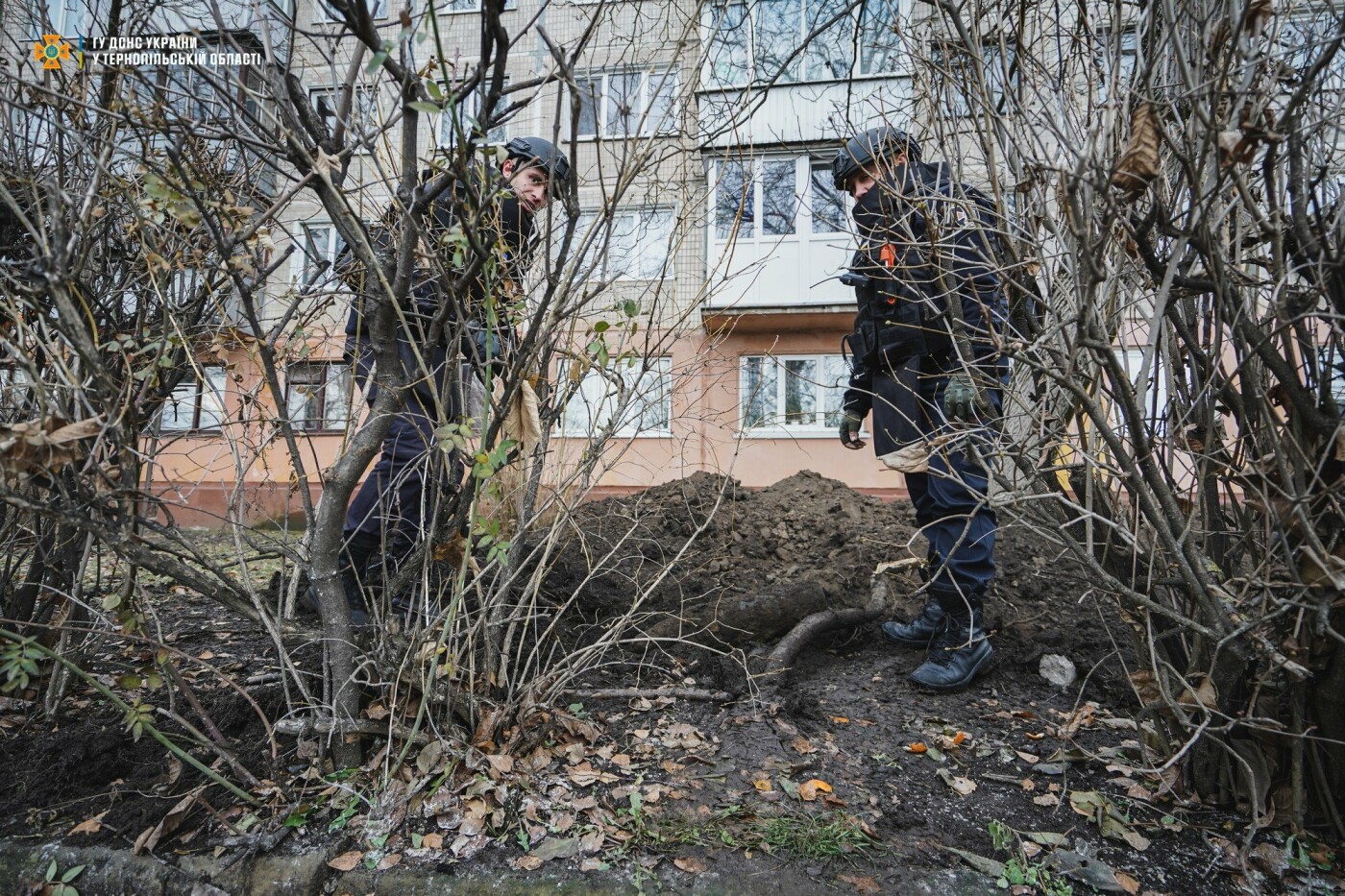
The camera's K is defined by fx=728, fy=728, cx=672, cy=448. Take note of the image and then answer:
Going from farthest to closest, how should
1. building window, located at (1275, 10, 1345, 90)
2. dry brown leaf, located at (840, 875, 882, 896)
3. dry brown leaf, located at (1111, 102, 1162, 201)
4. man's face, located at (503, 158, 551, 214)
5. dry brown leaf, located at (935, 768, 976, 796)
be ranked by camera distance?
man's face, located at (503, 158, 551, 214)
dry brown leaf, located at (935, 768, 976, 796)
dry brown leaf, located at (840, 875, 882, 896)
building window, located at (1275, 10, 1345, 90)
dry brown leaf, located at (1111, 102, 1162, 201)

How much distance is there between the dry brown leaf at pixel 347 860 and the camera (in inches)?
71.7

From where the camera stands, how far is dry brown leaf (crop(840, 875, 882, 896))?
174cm

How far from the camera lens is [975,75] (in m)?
2.11

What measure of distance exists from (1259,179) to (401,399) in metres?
2.31

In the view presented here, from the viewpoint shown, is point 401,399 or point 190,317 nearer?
point 401,399

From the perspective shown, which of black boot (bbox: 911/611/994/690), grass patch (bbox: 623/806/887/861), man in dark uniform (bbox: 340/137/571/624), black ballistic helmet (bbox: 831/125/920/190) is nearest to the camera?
grass patch (bbox: 623/806/887/861)

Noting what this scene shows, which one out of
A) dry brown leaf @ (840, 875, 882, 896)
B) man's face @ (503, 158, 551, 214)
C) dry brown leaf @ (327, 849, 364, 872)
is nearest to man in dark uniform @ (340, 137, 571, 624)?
man's face @ (503, 158, 551, 214)

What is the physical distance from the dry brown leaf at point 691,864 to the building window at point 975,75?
217cm

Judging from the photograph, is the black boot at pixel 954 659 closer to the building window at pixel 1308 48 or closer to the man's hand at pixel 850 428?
the man's hand at pixel 850 428

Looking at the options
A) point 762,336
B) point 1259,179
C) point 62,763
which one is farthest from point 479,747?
point 762,336

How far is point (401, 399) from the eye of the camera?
1.98m

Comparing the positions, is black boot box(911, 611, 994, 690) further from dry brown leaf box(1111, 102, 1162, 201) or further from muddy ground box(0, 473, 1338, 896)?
dry brown leaf box(1111, 102, 1162, 201)

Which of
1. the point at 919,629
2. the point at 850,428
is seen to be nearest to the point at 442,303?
the point at 850,428

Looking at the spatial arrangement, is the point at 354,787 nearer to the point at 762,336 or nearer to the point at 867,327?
the point at 867,327
